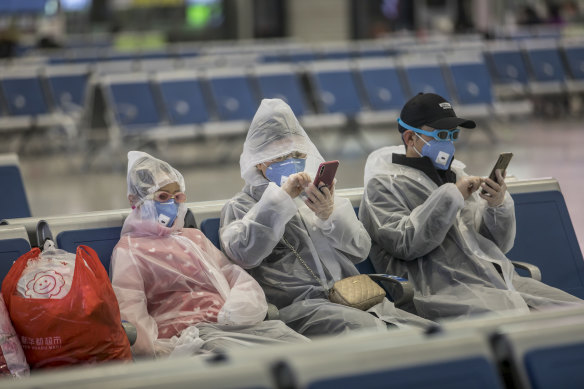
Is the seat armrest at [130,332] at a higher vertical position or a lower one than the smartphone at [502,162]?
lower

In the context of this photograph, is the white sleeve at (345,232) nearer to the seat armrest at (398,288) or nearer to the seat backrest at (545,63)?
the seat armrest at (398,288)

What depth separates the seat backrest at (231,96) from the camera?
9.37 meters

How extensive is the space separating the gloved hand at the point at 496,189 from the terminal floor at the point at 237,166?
263cm

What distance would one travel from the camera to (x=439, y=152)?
130 inches

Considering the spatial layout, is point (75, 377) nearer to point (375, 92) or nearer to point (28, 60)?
point (375, 92)

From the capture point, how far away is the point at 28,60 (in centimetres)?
1447

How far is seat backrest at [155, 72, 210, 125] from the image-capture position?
909 cm

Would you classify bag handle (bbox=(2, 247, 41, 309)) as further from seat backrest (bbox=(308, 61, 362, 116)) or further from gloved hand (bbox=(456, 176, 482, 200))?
seat backrest (bbox=(308, 61, 362, 116))

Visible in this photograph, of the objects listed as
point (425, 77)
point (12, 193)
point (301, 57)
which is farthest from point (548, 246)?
point (301, 57)

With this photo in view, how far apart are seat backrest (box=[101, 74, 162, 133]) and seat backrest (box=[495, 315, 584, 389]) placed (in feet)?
24.5

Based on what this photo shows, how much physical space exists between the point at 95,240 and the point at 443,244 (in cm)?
135

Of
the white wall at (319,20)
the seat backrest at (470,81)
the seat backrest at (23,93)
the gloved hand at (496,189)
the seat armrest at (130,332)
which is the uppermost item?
the white wall at (319,20)

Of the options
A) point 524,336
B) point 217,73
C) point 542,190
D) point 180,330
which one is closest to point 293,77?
point 217,73

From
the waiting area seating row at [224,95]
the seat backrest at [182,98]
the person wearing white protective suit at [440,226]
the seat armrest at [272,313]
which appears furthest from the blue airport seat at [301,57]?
the seat armrest at [272,313]
